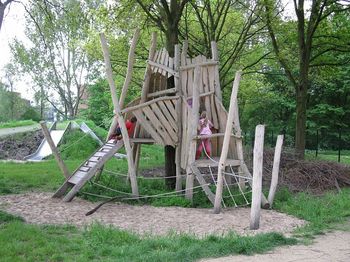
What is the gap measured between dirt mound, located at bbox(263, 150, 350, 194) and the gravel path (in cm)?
360

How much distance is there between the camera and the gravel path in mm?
8891

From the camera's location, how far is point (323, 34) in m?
18.7

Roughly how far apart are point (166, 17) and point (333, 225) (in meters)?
8.36

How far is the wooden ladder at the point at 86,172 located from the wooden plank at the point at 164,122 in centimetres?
120

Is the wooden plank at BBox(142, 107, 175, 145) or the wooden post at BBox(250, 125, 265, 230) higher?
the wooden plank at BBox(142, 107, 175, 145)

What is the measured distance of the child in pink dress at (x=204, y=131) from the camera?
12297 mm

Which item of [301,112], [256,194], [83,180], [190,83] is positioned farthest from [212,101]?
[301,112]

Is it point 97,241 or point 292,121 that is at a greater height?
point 292,121

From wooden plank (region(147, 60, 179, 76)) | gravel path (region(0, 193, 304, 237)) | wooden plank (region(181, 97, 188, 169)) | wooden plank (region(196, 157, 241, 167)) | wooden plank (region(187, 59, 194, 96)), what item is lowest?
gravel path (region(0, 193, 304, 237))

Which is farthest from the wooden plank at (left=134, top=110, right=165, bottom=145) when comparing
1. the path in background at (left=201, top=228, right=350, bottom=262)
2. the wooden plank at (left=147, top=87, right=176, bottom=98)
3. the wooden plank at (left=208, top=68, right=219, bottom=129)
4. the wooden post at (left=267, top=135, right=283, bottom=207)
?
the path in background at (left=201, top=228, right=350, bottom=262)

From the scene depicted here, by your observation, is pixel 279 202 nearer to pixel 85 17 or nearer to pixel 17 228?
pixel 17 228

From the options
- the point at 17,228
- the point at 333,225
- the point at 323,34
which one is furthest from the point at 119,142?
the point at 323,34

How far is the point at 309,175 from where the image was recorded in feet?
47.7

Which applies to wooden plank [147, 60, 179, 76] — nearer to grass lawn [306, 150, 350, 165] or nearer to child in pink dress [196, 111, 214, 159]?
child in pink dress [196, 111, 214, 159]
